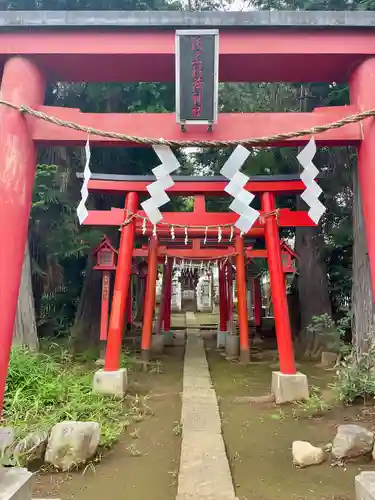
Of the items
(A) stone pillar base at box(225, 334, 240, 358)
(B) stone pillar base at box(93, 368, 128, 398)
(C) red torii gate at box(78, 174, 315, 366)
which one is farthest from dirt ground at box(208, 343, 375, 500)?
(A) stone pillar base at box(225, 334, 240, 358)

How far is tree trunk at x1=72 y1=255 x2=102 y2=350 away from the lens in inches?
466

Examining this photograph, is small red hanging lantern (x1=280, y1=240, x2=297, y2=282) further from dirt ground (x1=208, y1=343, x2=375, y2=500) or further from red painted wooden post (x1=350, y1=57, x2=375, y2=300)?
red painted wooden post (x1=350, y1=57, x2=375, y2=300)

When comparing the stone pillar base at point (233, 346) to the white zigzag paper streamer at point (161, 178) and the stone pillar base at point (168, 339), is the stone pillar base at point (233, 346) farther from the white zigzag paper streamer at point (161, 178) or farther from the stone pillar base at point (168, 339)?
the white zigzag paper streamer at point (161, 178)

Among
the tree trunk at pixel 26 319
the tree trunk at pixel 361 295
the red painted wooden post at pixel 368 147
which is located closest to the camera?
the red painted wooden post at pixel 368 147

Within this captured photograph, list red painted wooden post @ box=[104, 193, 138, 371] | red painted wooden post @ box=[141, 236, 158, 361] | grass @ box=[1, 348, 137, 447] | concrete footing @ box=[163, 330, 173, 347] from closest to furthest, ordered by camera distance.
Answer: grass @ box=[1, 348, 137, 447] → red painted wooden post @ box=[104, 193, 138, 371] → red painted wooden post @ box=[141, 236, 158, 361] → concrete footing @ box=[163, 330, 173, 347]

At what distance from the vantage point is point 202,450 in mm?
4680

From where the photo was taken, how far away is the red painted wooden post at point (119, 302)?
737cm

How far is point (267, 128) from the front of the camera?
3.55 metres

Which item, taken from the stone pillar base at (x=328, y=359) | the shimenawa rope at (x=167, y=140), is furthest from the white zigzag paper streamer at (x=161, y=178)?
the stone pillar base at (x=328, y=359)

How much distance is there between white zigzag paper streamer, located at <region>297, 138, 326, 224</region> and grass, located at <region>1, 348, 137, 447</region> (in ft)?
11.3

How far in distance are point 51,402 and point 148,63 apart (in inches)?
183

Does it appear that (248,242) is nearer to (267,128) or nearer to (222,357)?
(222,357)

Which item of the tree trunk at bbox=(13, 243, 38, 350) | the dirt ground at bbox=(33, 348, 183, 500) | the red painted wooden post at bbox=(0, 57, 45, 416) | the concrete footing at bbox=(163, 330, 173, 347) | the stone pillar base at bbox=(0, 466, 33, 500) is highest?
the red painted wooden post at bbox=(0, 57, 45, 416)

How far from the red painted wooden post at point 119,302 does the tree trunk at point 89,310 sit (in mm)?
4330
